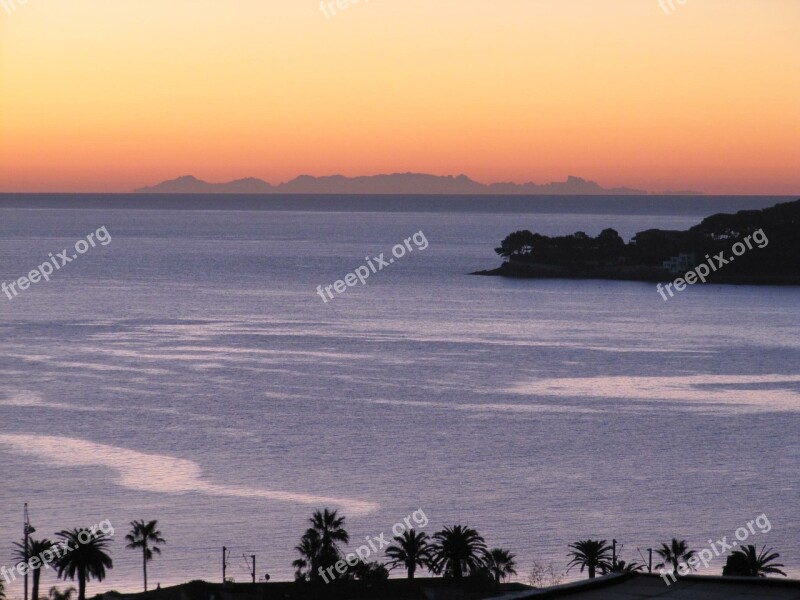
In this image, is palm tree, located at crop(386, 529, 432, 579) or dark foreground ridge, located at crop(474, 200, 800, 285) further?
dark foreground ridge, located at crop(474, 200, 800, 285)

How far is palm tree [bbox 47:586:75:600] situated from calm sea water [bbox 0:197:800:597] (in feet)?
3.04

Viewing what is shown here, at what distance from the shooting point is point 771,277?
136500 mm

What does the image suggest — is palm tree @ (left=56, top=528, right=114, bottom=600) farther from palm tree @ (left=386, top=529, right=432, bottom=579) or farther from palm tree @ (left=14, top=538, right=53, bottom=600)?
palm tree @ (left=386, top=529, right=432, bottom=579)

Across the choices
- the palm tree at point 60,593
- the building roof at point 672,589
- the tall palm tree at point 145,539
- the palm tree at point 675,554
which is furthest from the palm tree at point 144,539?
the building roof at point 672,589

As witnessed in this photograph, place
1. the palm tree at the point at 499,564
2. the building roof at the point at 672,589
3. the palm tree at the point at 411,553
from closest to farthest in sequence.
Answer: the building roof at the point at 672,589 → the palm tree at the point at 411,553 → the palm tree at the point at 499,564

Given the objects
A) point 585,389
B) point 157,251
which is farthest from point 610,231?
point 585,389

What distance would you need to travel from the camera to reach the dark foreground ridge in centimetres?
13912

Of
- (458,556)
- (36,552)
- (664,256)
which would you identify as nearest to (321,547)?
(458,556)

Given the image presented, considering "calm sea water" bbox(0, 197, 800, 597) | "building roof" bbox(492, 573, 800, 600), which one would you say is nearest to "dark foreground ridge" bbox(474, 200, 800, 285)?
"calm sea water" bbox(0, 197, 800, 597)

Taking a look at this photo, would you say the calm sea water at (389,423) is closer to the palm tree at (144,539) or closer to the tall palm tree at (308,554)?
the palm tree at (144,539)

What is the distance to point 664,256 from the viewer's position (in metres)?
143

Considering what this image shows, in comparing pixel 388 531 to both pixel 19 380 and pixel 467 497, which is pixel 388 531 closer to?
pixel 467 497

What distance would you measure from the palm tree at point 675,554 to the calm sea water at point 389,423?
3.92ft

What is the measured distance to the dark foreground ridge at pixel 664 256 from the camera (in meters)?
139
